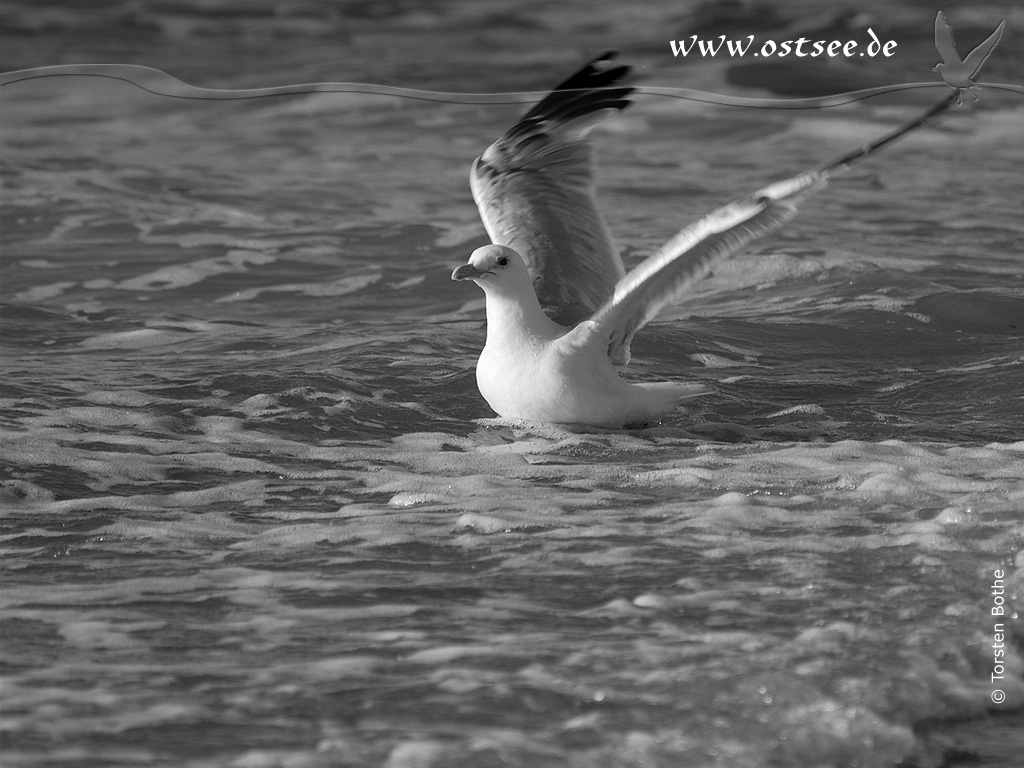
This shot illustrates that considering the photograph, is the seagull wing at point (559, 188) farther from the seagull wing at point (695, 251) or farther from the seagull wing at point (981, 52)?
the seagull wing at point (981, 52)

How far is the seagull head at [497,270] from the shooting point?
616 cm

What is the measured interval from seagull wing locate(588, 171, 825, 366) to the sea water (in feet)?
1.80

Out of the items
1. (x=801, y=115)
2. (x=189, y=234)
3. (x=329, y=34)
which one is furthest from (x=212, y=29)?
(x=189, y=234)

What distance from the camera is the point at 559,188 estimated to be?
7223 millimetres

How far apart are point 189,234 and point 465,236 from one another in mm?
1974

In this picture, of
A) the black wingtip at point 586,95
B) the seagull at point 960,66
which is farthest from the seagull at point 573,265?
the seagull at point 960,66

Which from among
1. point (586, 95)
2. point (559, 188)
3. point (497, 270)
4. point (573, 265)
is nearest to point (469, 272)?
point (497, 270)

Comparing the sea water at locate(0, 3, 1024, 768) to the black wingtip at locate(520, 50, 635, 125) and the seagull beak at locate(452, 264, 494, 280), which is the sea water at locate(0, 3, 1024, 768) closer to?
the seagull beak at locate(452, 264, 494, 280)

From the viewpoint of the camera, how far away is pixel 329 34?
21.9m

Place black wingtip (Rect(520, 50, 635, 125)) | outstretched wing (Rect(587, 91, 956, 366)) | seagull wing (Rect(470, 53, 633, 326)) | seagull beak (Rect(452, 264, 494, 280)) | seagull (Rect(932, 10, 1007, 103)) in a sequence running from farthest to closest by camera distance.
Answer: black wingtip (Rect(520, 50, 635, 125)) → seagull wing (Rect(470, 53, 633, 326)) → seagull beak (Rect(452, 264, 494, 280)) → seagull (Rect(932, 10, 1007, 103)) → outstretched wing (Rect(587, 91, 956, 366))

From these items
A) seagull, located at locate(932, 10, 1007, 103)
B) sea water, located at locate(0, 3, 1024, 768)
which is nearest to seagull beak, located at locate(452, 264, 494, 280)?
sea water, located at locate(0, 3, 1024, 768)

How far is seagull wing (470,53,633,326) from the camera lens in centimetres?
697

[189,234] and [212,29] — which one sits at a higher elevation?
[212,29]

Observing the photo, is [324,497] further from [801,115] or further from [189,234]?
[801,115]
